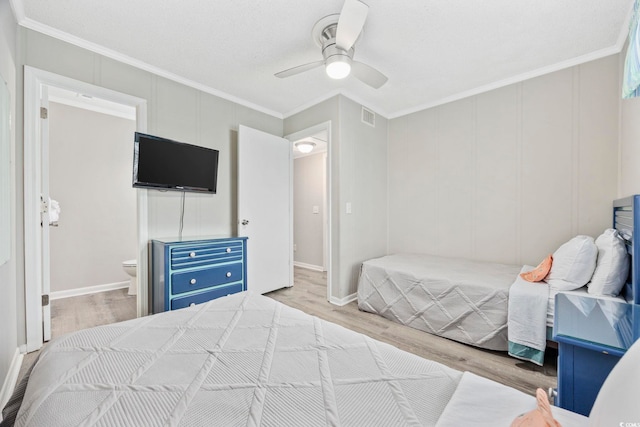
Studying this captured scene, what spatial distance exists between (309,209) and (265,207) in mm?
2052

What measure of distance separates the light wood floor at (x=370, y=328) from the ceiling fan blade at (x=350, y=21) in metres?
2.37

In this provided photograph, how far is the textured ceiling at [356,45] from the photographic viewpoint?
1873mm

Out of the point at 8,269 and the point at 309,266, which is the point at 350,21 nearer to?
the point at 8,269

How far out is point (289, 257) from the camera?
3.85 metres

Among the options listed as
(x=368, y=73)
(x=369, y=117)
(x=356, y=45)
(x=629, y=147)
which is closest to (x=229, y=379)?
(x=368, y=73)

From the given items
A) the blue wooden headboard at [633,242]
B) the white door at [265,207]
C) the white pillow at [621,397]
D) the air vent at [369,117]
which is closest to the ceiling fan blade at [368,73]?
the air vent at [369,117]

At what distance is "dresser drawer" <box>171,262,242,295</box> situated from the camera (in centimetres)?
243

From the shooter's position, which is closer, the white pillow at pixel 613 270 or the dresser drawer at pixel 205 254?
the white pillow at pixel 613 270

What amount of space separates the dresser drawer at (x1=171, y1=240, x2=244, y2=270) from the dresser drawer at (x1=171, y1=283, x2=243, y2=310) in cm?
27

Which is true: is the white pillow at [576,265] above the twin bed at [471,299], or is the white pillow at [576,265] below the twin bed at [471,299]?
above

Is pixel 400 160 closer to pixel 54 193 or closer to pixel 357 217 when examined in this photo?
pixel 357 217

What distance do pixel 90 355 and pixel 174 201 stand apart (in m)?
2.11

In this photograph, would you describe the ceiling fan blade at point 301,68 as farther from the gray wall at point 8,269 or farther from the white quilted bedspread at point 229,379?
the white quilted bedspread at point 229,379

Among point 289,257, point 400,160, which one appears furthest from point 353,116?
point 289,257
